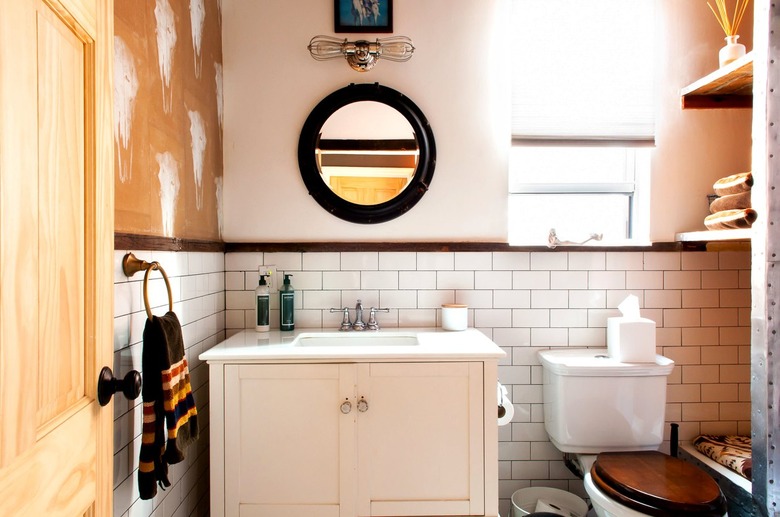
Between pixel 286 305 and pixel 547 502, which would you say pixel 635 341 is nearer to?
pixel 547 502

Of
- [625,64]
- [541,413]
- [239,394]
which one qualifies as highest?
[625,64]

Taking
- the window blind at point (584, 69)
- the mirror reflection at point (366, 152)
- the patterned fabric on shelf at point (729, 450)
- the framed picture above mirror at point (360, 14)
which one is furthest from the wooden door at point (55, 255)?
the patterned fabric on shelf at point (729, 450)

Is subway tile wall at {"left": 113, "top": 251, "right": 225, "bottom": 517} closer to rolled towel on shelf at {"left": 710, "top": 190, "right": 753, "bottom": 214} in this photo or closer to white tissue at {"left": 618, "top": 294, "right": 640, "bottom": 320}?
white tissue at {"left": 618, "top": 294, "right": 640, "bottom": 320}

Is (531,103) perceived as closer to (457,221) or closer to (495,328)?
(457,221)

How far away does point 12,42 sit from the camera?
663 mm

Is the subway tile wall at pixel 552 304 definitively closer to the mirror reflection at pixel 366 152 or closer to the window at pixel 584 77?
the window at pixel 584 77

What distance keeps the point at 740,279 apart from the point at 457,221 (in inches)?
52.6

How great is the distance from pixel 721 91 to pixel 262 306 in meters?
2.13

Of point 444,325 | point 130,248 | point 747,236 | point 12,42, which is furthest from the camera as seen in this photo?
point 444,325

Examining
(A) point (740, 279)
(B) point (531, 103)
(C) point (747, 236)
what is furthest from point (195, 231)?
(A) point (740, 279)

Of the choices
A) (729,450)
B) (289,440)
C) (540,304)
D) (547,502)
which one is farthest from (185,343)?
(729,450)

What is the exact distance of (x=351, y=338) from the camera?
2006 millimetres

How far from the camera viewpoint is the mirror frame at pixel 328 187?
2102 millimetres

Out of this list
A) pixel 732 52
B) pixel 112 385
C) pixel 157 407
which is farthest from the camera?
pixel 732 52
